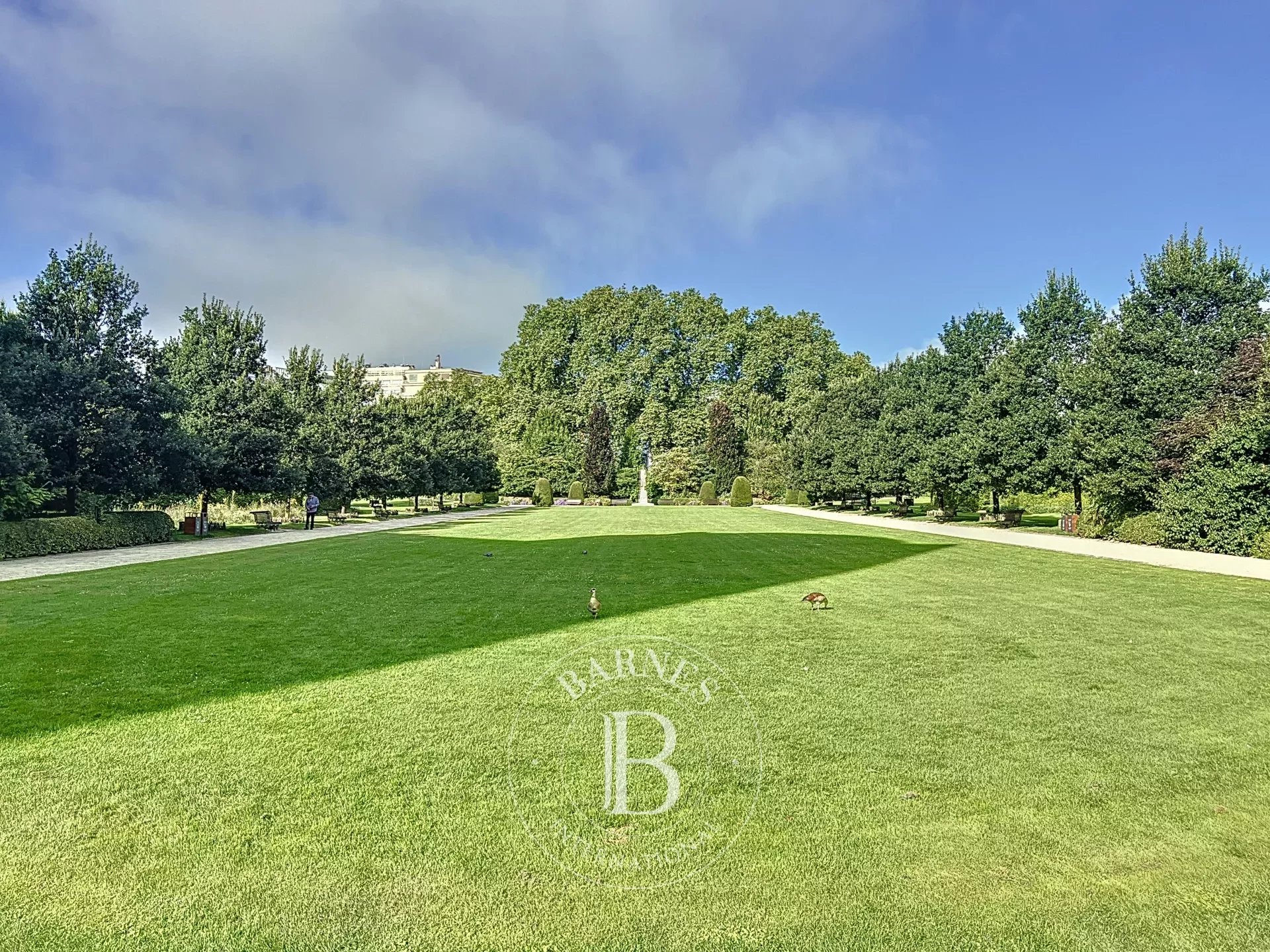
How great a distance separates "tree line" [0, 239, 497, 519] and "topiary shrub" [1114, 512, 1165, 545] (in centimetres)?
2525

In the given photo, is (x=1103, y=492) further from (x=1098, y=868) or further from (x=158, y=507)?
(x=158, y=507)

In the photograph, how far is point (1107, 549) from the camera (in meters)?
17.5

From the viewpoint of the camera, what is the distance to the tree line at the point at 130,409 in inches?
704

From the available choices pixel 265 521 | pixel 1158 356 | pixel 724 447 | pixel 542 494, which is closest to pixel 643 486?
pixel 724 447

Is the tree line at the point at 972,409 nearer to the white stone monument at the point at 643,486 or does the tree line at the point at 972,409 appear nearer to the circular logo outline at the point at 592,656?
the white stone monument at the point at 643,486

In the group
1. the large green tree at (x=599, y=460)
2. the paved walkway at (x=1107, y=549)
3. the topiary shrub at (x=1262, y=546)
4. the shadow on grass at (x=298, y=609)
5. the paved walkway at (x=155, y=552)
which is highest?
the large green tree at (x=599, y=460)

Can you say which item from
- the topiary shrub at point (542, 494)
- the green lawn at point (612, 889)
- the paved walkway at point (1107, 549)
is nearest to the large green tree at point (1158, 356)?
the paved walkway at point (1107, 549)

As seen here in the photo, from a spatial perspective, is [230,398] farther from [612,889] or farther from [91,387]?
[612,889]

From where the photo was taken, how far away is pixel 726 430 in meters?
61.0

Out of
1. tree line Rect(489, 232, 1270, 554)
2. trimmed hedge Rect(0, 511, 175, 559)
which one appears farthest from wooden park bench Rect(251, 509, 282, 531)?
tree line Rect(489, 232, 1270, 554)

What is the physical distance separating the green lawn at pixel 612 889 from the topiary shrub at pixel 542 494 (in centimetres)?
4681

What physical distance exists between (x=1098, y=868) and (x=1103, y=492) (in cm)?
2047

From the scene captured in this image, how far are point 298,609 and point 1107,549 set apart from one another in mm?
17638

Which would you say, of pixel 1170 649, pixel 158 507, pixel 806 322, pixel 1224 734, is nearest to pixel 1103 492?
pixel 1170 649
